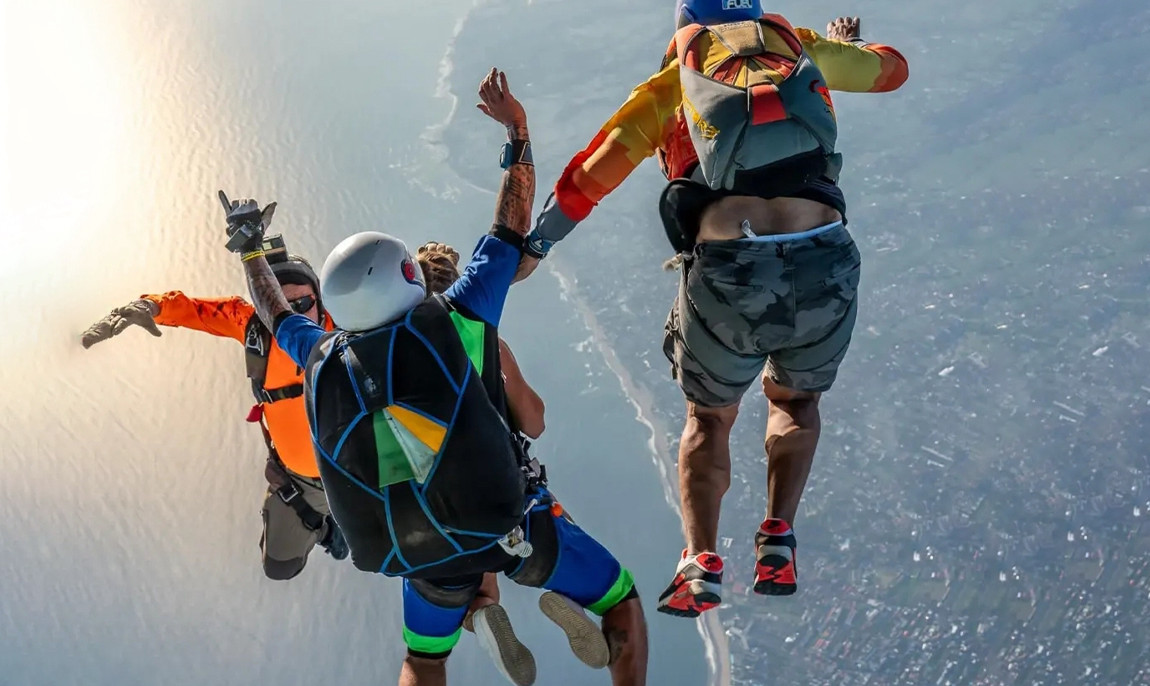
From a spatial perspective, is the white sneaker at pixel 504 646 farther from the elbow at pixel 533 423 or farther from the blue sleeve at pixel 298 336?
the blue sleeve at pixel 298 336

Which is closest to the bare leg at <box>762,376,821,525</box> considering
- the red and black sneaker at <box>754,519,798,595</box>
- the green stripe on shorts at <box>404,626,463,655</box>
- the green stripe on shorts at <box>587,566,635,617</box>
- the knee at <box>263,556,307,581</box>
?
the red and black sneaker at <box>754,519,798,595</box>

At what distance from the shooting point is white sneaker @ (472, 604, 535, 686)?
→ 3.28 meters

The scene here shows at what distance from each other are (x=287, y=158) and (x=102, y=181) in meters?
1.69

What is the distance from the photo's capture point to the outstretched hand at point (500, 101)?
3.26 meters

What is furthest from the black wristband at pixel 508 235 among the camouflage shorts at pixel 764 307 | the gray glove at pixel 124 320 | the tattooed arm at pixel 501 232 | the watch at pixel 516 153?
the gray glove at pixel 124 320

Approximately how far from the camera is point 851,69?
3301 mm

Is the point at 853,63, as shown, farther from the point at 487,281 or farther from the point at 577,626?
the point at 577,626

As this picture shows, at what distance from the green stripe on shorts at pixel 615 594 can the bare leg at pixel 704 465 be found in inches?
9.5

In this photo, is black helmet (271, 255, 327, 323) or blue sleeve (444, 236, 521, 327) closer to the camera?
blue sleeve (444, 236, 521, 327)

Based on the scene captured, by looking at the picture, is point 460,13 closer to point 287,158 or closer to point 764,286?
point 287,158

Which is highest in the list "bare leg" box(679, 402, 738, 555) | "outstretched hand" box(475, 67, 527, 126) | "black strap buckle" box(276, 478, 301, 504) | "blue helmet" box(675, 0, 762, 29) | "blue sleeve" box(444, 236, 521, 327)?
"blue helmet" box(675, 0, 762, 29)

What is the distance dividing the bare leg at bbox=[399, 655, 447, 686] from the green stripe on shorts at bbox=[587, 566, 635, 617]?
549 millimetres

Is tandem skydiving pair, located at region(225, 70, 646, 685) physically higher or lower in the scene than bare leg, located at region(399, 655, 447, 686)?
higher

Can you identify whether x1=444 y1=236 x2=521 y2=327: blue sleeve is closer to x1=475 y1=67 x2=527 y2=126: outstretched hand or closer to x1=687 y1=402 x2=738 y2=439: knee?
x1=475 y1=67 x2=527 y2=126: outstretched hand
